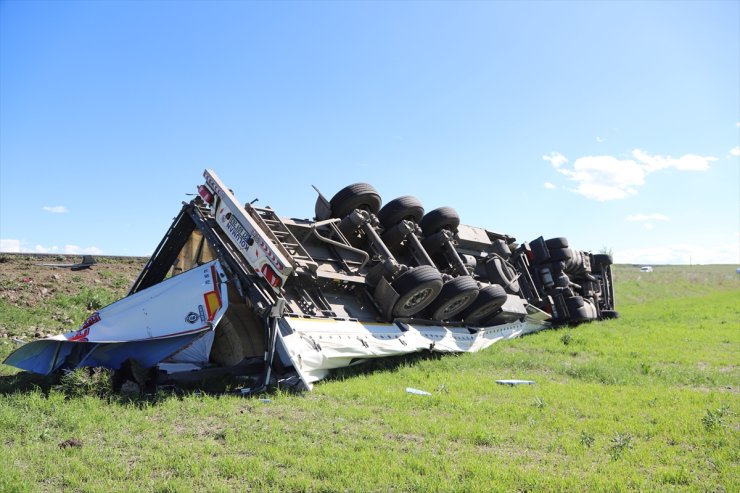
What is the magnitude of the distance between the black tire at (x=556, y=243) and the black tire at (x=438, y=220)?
15.4 feet

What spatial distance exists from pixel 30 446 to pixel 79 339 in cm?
249

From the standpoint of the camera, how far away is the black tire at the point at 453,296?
9.66 metres

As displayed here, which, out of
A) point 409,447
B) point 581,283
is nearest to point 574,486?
point 409,447

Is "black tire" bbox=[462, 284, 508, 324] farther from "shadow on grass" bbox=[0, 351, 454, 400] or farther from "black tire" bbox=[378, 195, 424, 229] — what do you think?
"shadow on grass" bbox=[0, 351, 454, 400]

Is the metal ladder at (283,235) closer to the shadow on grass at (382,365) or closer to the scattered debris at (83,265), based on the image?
the shadow on grass at (382,365)

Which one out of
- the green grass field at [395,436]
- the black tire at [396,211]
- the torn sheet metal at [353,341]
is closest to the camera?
the green grass field at [395,436]

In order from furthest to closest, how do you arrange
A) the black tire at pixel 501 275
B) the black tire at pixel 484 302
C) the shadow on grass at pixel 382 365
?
the black tire at pixel 501 275 < the black tire at pixel 484 302 < the shadow on grass at pixel 382 365

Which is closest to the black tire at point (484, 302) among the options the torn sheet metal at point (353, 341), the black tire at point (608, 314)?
the torn sheet metal at point (353, 341)

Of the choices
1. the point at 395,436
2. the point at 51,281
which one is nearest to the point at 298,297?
the point at 395,436

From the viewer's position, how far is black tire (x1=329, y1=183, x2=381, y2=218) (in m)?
10.3

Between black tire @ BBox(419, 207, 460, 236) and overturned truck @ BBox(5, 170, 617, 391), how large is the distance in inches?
0.9

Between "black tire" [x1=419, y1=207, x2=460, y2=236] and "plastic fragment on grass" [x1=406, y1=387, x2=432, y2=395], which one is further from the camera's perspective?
"black tire" [x1=419, y1=207, x2=460, y2=236]

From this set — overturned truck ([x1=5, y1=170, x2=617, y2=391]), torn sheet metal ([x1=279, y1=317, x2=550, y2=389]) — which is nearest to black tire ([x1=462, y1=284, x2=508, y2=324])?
overturned truck ([x1=5, y1=170, x2=617, y2=391])

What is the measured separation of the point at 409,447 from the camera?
4445 mm
